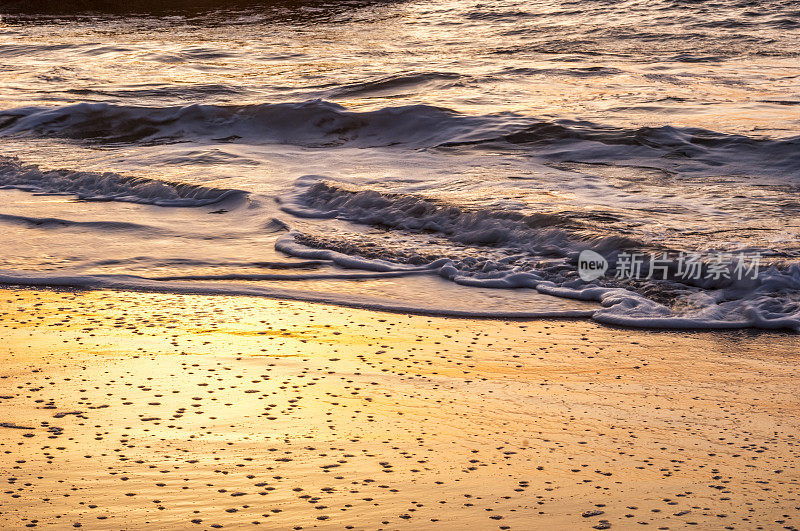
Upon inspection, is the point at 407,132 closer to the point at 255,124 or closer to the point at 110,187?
the point at 255,124

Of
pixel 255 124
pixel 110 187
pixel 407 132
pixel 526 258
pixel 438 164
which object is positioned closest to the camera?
pixel 526 258

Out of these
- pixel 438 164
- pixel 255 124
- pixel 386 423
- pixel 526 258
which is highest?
pixel 255 124

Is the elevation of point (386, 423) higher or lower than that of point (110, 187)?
lower

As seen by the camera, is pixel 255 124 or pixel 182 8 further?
pixel 182 8

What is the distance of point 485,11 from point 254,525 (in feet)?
54.7

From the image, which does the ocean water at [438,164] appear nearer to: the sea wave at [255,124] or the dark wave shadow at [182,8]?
the sea wave at [255,124]

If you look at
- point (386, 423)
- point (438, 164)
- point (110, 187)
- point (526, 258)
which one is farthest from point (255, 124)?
point (386, 423)

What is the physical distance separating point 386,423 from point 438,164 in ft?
17.9

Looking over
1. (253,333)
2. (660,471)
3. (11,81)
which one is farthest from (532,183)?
(11,81)

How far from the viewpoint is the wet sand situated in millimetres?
2555

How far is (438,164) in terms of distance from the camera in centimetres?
834

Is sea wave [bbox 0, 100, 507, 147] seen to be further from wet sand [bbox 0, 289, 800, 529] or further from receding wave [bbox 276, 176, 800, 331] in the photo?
wet sand [bbox 0, 289, 800, 529]

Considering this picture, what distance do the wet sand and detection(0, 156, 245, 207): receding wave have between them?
2762 millimetres

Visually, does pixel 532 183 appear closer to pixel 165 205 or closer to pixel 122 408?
pixel 165 205
